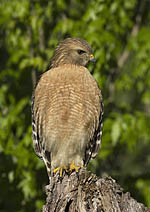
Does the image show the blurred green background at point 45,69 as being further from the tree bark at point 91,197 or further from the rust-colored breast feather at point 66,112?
the tree bark at point 91,197

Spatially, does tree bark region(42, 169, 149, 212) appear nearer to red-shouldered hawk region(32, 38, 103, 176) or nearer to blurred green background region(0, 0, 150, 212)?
red-shouldered hawk region(32, 38, 103, 176)

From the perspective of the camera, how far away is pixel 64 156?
593 centimetres

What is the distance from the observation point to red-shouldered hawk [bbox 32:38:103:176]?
5750mm

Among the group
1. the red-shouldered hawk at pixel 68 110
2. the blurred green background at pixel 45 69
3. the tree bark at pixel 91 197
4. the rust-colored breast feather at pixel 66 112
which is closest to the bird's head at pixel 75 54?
the red-shouldered hawk at pixel 68 110

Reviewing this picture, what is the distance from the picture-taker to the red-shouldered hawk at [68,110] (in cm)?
575

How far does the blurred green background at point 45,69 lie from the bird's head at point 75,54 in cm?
80

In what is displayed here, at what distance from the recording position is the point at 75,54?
6.16 meters

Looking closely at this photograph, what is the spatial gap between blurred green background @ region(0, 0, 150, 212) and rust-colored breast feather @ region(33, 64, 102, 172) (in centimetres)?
106

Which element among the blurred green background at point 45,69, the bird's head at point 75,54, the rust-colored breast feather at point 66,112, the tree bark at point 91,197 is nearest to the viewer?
the tree bark at point 91,197

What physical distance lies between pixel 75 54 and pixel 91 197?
2271 mm

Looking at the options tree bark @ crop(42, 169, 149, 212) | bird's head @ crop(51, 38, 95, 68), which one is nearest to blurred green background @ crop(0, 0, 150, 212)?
bird's head @ crop(51, 38, 95, 68)

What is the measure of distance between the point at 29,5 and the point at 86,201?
401cm

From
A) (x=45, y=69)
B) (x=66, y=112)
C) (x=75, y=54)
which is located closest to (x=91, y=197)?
(x=66, y=112)

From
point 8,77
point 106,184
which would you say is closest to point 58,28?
point 8,77
